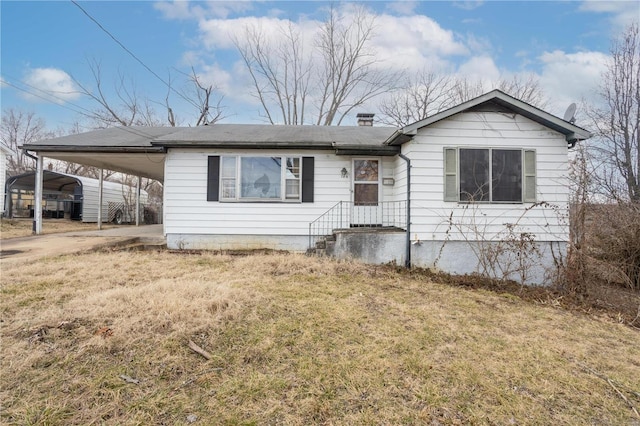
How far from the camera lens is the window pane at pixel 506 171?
268 inches

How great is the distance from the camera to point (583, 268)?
225 inches

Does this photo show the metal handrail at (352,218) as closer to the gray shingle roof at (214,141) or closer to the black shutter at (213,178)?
the gray shingle roof at (214,141)

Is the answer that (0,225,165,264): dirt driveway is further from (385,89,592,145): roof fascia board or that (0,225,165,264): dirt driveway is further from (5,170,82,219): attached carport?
(5,170,82,219): attached carport

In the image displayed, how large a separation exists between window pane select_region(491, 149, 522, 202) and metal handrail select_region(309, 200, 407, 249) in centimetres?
234

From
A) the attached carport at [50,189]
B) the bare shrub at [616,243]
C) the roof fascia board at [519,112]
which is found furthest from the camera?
the attached carport at [50,189]

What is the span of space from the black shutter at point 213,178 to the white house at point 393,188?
26mm

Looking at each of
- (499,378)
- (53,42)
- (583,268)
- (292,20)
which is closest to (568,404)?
(499,378)

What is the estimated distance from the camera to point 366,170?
823 centimetres

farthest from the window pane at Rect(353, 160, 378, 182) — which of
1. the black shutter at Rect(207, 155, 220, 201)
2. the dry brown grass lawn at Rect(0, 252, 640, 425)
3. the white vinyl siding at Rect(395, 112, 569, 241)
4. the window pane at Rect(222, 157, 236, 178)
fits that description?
the dry brown grass lawn at Rect(0, 252, 640, 425)

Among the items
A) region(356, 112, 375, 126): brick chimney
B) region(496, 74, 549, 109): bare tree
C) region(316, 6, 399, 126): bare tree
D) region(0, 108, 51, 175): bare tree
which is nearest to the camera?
region(356, 112, 375, 126): brick chimney

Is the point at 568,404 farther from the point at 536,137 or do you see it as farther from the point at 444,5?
the point at 444,5

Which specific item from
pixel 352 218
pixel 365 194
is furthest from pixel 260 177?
pixel 365 194

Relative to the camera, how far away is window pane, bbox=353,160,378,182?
8203 mm

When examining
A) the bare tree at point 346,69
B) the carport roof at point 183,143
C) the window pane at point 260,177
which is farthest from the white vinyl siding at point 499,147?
the bare tree at point 346,69
